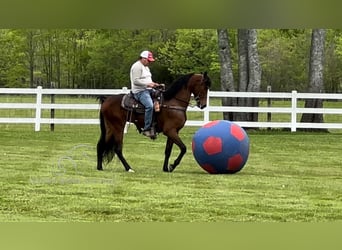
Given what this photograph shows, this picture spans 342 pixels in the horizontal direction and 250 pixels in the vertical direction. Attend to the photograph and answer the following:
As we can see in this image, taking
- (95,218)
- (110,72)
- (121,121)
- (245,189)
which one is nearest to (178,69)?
(110,72)

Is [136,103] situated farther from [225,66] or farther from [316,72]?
[316,72]

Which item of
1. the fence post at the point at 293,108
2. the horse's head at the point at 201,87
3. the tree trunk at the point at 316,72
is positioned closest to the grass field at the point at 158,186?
the horse's head at the point at 201,87

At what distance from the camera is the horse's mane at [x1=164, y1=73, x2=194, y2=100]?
25.9 ft

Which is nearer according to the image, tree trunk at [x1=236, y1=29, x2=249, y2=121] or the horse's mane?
the horse's mane

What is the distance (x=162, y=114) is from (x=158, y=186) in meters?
1.61

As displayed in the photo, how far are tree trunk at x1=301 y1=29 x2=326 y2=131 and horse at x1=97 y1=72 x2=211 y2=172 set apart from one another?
271 inches

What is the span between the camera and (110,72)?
25891 millimetres

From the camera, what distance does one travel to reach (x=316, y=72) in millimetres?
15727

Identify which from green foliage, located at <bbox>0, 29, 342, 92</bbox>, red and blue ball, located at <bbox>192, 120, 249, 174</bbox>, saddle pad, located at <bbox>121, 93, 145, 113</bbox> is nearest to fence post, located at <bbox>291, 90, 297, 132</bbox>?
red and blue ball, located at <bbox>192, 120, 249, 174</bbox>

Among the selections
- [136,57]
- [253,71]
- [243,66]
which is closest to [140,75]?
[253,71]

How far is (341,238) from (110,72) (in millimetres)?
25299

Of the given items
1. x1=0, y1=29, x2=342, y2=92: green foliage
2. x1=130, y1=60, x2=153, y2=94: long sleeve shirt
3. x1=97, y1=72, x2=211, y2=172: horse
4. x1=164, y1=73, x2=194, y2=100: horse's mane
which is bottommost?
x1=0, y1=29, x2=342, y2=92: green foliage

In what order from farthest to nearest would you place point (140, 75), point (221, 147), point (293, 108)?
point (293, 108)
point (140, 75)
point (221, 147)

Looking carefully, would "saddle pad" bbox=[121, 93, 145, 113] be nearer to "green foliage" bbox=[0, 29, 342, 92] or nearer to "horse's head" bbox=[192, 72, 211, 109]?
"horse's head" bbox=[192, 72, 211, 109]
